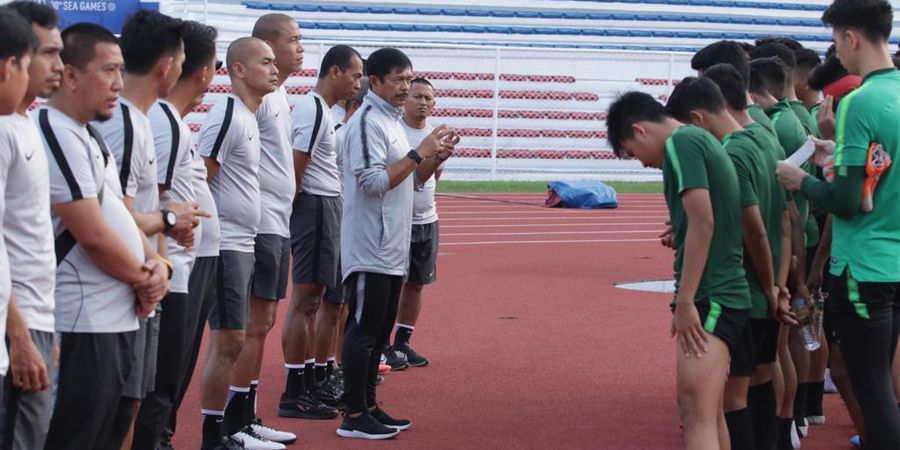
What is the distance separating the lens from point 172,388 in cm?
509

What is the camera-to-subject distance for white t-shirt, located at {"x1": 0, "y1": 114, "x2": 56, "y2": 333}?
3.51m

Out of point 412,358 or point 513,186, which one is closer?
point 412,358

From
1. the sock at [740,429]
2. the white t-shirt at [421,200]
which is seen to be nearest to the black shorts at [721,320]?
the sock at [740,429]

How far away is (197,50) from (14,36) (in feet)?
5.98

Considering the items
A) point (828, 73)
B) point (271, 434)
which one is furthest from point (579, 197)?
point (271, 434)

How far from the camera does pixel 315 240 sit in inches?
284

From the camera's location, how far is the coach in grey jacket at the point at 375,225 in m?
6.47

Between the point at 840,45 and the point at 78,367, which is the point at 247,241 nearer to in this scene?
the point at 78,367

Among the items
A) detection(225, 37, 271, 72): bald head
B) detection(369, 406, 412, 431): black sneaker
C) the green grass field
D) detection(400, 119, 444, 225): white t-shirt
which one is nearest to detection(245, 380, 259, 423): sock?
detection(369, 406, 412, 431): black sneaker

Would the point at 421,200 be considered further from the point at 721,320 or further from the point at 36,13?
the point at 36,13

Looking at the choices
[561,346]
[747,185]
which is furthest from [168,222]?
[561,346]

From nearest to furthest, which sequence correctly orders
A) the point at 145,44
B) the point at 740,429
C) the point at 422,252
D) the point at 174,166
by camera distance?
1. the point at 145,44
2. the point at 174,166
3. the point at 740,429
4. the point at 422,252

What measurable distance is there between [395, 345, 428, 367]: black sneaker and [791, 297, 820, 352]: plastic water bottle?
9.62 feet

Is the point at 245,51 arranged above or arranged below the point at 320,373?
above
